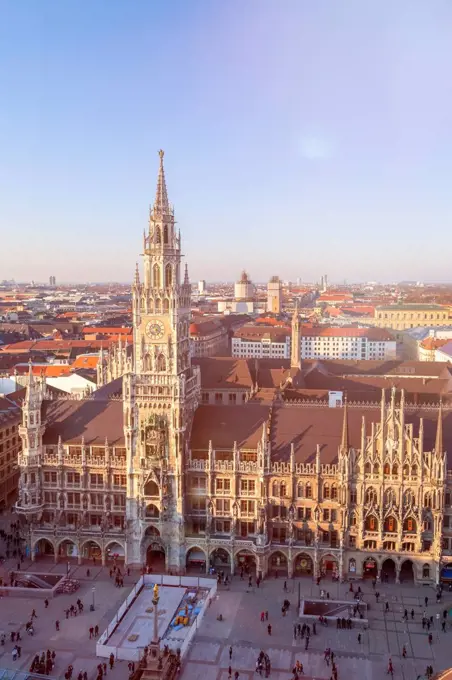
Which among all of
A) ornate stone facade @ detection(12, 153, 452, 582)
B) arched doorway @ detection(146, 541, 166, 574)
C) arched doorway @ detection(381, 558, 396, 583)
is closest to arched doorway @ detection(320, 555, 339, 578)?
ornate stone facade @ detection(12, 153, 452, 582)

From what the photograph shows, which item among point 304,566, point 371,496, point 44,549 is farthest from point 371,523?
point 44,549

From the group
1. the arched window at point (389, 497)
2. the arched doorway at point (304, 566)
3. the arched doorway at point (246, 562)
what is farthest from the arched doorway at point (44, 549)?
the arched window at point (389, 497)

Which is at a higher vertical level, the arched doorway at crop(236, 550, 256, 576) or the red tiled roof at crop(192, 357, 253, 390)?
the red tiled roof at crop(192, 357, 253, 390)

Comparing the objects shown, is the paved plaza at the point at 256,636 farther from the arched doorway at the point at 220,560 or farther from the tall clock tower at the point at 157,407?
the tall clock tower at the point at 157,407

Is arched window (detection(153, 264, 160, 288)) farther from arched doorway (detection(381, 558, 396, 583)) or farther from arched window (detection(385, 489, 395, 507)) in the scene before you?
arched doorway (detection(381, 558, 396, 583))

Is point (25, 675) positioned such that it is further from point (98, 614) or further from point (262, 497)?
point (262, 497)
